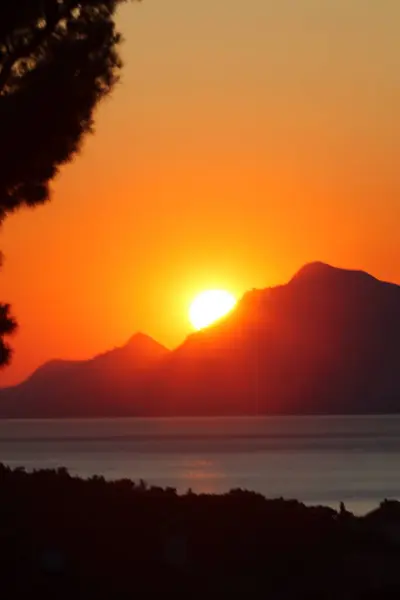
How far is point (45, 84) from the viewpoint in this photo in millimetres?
16547

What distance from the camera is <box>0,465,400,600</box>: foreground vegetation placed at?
45.6ft

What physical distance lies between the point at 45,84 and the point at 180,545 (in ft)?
19.0

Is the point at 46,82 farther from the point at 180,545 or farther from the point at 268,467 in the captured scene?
the point at 268,467

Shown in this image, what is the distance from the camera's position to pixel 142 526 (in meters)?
15.1

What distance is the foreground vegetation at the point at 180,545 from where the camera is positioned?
13.9 meters

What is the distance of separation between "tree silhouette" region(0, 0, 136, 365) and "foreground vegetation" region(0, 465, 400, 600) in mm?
2764

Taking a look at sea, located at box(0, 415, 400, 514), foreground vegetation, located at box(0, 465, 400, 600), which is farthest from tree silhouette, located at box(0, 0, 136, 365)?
sea, located at box(0, 415, 400, 514)

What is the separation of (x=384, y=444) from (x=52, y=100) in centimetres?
15761

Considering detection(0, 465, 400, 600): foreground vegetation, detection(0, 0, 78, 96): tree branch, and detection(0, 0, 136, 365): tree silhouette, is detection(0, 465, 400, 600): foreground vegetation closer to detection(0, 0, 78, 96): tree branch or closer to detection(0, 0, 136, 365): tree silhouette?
detection(0, 0, 136, 365): tree silhouette

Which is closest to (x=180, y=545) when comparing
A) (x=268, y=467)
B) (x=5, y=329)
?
(x=5, y=329)

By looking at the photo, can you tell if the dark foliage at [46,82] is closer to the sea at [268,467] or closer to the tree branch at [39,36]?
the tree branch at [39,36]

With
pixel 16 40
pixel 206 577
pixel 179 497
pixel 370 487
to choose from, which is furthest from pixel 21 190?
pixel 370 487

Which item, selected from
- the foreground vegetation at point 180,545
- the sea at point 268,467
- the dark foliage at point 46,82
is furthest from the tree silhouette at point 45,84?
the sea at point 268,467

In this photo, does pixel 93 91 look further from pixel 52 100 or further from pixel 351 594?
pixel 351 594
